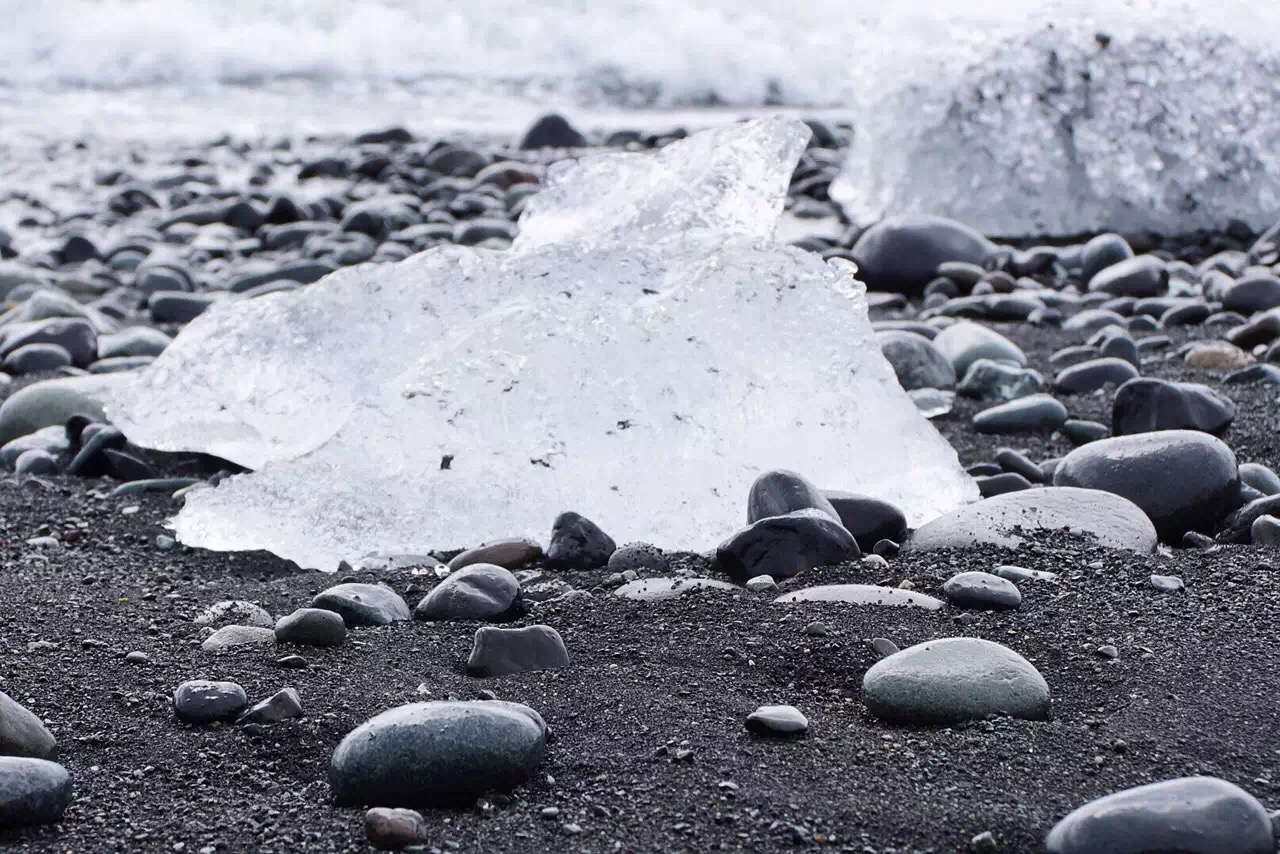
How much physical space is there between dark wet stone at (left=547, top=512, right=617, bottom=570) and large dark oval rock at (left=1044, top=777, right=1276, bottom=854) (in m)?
1.11

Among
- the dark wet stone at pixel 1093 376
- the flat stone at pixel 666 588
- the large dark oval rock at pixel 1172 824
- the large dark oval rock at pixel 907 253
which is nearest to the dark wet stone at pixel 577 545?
the flat stone at pixel 666 588

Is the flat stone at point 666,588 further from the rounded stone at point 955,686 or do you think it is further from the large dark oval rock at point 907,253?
the large dark oval rock at point 907,253

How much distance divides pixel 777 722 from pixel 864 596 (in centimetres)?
45

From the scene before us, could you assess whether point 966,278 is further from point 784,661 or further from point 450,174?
point 450,174

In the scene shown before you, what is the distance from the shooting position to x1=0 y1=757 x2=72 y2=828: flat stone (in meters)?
1.38

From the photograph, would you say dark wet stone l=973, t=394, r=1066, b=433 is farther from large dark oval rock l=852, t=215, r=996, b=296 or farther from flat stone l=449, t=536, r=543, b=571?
large dark oval rock l=852, t=215, r=996, b=296

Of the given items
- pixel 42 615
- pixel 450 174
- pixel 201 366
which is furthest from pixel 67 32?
pixel 42 615

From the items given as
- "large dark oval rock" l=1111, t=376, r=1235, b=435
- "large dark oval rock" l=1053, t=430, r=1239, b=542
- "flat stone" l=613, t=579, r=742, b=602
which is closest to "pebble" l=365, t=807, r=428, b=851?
"flat stone" l=613, t=579, r=742, b=602

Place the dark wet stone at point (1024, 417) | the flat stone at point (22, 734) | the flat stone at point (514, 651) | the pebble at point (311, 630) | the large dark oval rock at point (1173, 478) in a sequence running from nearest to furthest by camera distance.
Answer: the flat stone at point (22, 734)
the flat stone at point (514, 651)
the pebble at point (311, 630)
the large dark oval rock at point (1173, 478)
the dark wet stone at point (1024, 417)

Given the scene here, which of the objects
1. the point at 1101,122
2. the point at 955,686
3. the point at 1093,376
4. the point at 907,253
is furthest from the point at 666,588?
the point at 1101,122

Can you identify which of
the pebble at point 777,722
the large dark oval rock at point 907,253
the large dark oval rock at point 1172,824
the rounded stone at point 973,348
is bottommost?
the large dark oval rock at point 907,253

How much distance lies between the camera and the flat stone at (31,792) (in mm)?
1376

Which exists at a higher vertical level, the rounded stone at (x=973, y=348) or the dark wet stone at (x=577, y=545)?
the dark wet stone at (x=577, y=545)

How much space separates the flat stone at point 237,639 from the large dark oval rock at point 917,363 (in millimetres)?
1990
